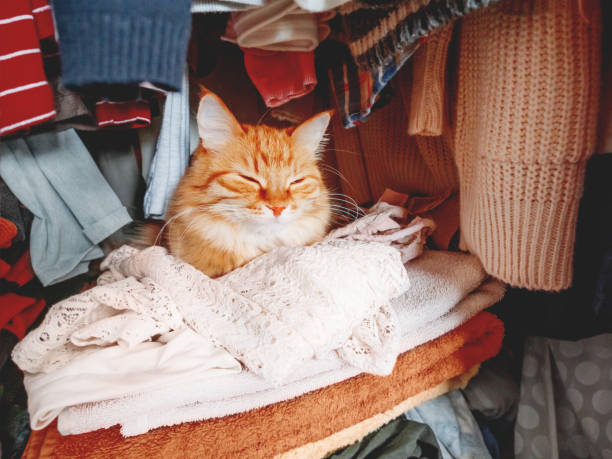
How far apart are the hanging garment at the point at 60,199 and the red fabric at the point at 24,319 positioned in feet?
0.35

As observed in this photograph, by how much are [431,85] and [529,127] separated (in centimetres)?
20

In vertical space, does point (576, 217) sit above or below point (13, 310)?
above

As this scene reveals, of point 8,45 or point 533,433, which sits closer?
point 8,45

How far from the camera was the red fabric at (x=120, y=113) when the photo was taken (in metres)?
0.72

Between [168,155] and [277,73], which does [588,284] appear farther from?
Answer: [168,155]

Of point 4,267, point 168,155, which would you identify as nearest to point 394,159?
point 168,155

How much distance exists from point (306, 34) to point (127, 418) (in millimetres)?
689

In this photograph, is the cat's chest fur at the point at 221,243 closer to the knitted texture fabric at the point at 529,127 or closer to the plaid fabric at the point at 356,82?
the plaid fabric at the point at 356,82

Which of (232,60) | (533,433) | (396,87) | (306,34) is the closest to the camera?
(306,34)

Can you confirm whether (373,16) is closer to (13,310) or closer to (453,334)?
(453,334)

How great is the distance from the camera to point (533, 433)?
0.76 meters

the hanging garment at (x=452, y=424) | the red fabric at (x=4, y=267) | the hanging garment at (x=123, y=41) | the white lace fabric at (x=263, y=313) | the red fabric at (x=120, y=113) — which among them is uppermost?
the hanging garment at (x=123, y=41)

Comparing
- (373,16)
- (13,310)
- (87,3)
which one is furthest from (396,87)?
(13,310)

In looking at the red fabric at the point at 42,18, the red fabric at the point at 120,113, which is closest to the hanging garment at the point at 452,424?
the red fabric at the point at 120,113
